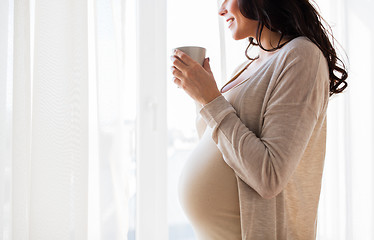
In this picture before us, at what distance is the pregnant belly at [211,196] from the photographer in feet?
2.20

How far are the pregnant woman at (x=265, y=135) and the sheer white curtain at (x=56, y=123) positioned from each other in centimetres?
42

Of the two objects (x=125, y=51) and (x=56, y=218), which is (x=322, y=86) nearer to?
(x=125, y=51)

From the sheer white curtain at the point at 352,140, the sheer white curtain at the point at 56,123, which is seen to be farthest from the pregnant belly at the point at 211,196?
the sheer white curtain at the point at 352,140

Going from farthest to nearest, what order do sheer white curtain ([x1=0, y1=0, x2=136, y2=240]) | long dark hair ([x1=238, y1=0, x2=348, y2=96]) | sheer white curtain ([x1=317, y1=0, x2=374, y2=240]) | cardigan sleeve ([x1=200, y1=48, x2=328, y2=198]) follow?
sheer white curtain ([x1=317, y1=0, x2=374, y2=240])
sheer white curtain ([x1=0, y1=0, x2=136, y2=240])
long dark hair ([x1=238, y1=0, x2=348, y2=96])
cardigan sleeve ([x1=200, y1=48, x2=328, y2=198])

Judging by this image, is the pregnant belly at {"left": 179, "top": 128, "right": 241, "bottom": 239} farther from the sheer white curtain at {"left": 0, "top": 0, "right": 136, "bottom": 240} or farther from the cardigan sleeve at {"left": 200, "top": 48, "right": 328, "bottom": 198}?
the sheer white curtain at {"left": 0, "top": 0, "right": 136, "bottom": 240}

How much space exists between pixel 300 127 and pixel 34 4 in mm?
983

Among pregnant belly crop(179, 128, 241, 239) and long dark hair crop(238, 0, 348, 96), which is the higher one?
long dark hair crop(238, 0, 348, 96)

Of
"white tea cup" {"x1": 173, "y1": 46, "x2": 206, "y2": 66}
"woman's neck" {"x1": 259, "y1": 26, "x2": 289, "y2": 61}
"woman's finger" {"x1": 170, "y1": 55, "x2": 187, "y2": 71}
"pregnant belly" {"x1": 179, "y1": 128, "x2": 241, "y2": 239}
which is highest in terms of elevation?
"woman's neck" {"x1": 259, "y1": 26, "x2": 289, "y2": 61}

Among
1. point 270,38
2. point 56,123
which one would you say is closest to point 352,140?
point 270,38

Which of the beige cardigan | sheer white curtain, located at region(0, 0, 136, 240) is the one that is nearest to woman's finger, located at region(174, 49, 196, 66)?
the beige cardigan

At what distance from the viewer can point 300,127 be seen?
22.6 inches

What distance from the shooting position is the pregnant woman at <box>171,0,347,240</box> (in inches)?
23.0

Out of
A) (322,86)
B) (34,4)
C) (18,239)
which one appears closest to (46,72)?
(34,4)

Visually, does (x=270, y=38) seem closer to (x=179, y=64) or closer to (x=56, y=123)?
(x=179, y=64)
